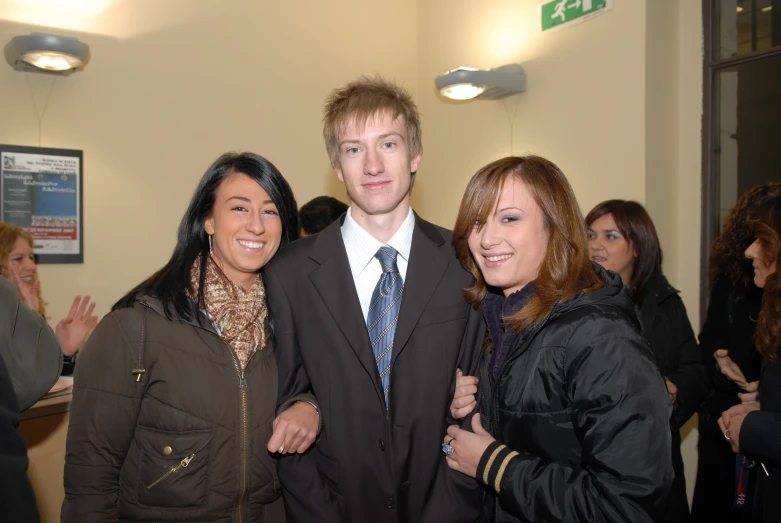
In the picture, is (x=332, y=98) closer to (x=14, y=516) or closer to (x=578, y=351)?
(x=578, y=351)

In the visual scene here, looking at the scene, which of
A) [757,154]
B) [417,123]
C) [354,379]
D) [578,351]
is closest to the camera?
[578,351]

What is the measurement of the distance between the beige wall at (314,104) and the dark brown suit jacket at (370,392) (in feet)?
7.93

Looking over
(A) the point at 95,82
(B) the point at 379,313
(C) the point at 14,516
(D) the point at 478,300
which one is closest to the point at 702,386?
(D) the point at 478,300

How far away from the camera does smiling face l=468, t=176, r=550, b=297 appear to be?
1400mm

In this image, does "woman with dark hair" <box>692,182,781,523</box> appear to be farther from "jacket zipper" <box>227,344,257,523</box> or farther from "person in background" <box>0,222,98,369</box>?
"person in background" <box>0,222,98,369</box>

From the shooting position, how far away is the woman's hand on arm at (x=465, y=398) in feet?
4.96

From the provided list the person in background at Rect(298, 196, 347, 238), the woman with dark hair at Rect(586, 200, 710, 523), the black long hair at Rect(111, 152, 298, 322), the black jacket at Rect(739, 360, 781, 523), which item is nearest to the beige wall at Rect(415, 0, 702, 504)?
the woman with dark hair at Rect(586, 200, 710, 523)

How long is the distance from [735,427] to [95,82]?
162 inches

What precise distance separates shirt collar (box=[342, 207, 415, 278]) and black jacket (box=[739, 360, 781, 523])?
1230 millimetres

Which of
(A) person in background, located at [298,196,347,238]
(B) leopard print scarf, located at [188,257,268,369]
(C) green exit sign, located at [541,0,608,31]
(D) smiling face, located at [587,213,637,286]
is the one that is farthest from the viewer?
(C) green exit sign, located at [541,0,608,31]

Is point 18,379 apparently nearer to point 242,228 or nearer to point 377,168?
point 242,228

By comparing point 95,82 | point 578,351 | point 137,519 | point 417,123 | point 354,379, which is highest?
point 95,82

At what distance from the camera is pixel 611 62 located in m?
3.61

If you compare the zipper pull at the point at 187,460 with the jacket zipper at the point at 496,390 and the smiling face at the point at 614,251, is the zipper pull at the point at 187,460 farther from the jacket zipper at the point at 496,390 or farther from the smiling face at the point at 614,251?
the smiling face at the point at 614,251
